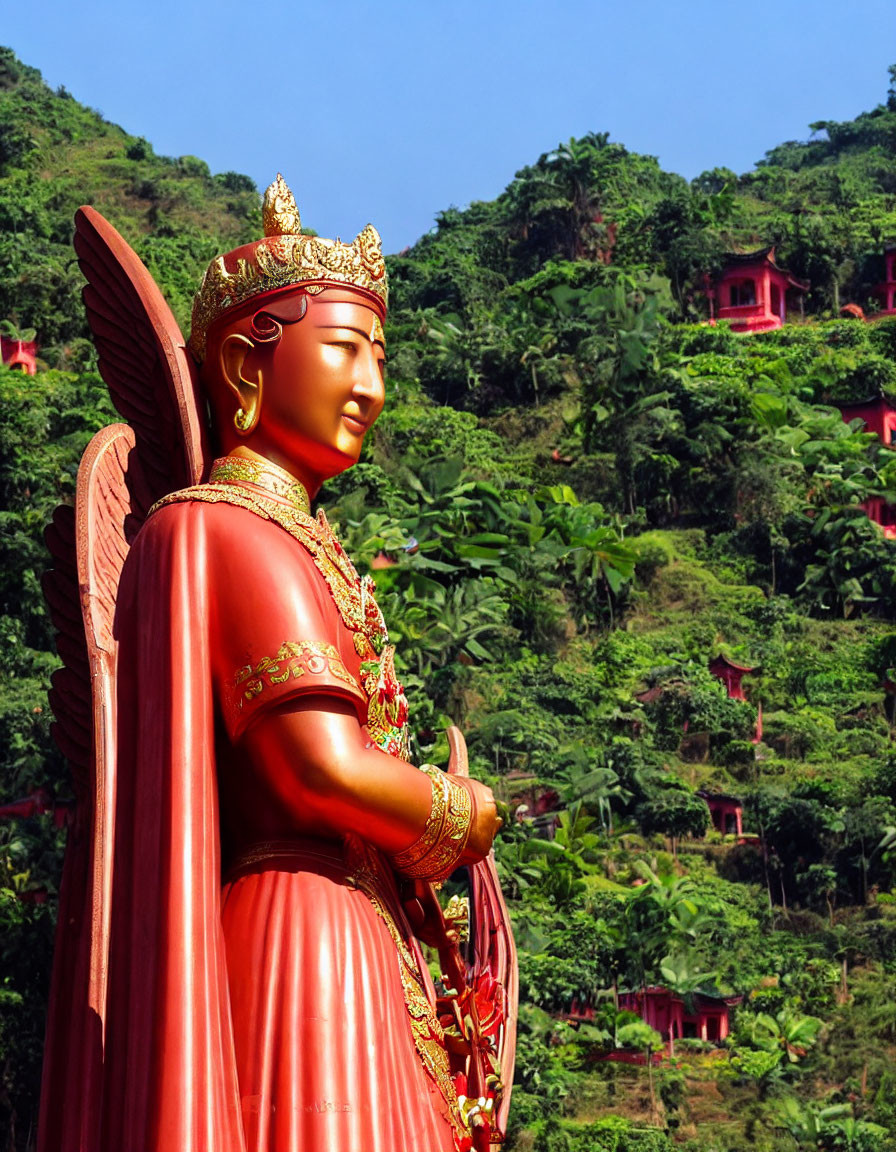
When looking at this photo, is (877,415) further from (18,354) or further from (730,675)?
(18,354)

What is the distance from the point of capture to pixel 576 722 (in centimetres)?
3005

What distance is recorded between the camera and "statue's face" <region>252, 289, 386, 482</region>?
4668 millimetres

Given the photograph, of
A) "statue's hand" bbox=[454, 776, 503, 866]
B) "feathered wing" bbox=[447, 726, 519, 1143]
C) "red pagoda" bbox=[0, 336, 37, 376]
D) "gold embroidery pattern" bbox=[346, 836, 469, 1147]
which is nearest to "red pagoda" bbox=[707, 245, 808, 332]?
"red pagoda" bbox=[0, 336, 37, 376]

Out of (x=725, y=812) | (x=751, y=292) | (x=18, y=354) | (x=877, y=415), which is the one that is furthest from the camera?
(x=751, y=292)

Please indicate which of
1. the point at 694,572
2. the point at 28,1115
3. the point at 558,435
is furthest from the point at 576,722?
the point at 28,1115

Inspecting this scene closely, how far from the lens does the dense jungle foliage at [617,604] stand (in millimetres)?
22000

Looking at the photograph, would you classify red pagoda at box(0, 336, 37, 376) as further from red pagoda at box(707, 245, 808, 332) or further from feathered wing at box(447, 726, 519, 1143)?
feathered wing at box(447, 726, 519, 1143)

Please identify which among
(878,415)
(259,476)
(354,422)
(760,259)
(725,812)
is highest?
(760,259)

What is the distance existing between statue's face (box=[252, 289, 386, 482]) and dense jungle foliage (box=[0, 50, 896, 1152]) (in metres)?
12.4

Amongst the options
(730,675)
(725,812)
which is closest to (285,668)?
(725,812)

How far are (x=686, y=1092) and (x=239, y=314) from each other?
18.1 m

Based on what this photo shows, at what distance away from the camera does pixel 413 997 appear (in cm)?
448

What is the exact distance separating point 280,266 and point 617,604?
99.8 ft

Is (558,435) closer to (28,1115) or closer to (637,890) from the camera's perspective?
(637,890)
